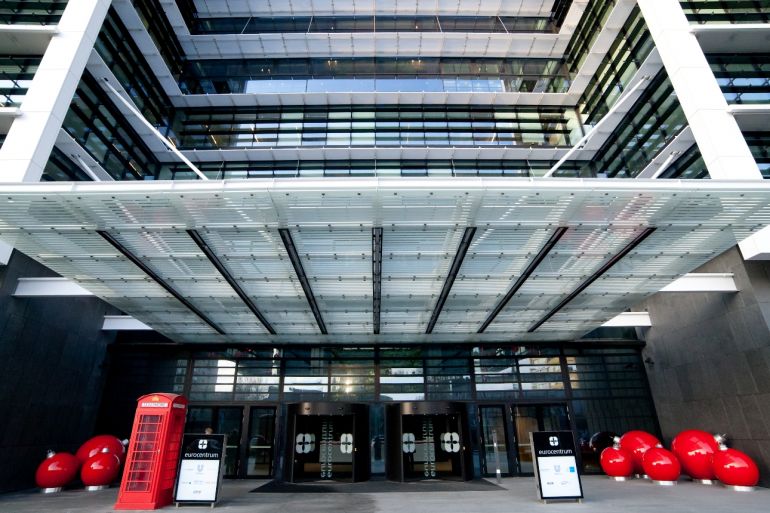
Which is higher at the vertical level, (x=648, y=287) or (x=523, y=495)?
(x=648, y=287)

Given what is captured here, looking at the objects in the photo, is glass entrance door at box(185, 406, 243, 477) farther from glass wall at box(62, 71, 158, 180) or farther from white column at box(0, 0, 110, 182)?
glass wall at box(62, 71, 158, 180)

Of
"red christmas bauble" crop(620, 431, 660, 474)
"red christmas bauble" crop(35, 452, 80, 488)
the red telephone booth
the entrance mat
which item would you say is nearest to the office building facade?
the entrance mat

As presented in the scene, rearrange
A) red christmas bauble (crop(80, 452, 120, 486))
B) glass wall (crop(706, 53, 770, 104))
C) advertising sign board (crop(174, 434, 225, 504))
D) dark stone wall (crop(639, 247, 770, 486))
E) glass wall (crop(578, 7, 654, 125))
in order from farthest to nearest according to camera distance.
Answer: glass wall (crop(578, 7, 654, 125))
glass wall (crop(706, 53, 770, 104))
red christmas bauble (crop(80, 452, 120, 486))
dark stone wall (crop(639, 247, 770, 486))
advertising sign board (crop(174, 434, 225, 504))

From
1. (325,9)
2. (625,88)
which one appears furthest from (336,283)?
(325,9)

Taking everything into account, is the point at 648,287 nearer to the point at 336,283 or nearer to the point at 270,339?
the point at 336,283

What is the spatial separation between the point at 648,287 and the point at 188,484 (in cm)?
1172

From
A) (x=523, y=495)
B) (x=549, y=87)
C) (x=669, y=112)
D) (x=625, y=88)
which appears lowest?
(x=523, y=495)

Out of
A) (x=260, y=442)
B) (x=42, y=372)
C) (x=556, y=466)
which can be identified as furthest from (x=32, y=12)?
(x=556, y=466)

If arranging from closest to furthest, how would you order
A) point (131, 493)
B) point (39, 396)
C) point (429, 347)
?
point (131, 493) → point (39, 396) → point (429, 347)

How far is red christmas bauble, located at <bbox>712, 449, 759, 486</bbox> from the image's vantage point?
985cm

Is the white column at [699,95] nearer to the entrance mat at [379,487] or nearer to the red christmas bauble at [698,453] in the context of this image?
the red christmas bauble at [698,453]

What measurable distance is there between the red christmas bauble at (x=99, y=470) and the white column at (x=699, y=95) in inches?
740

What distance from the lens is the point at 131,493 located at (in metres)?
8.59

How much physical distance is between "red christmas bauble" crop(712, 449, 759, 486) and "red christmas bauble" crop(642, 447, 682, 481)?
0.90 metres
